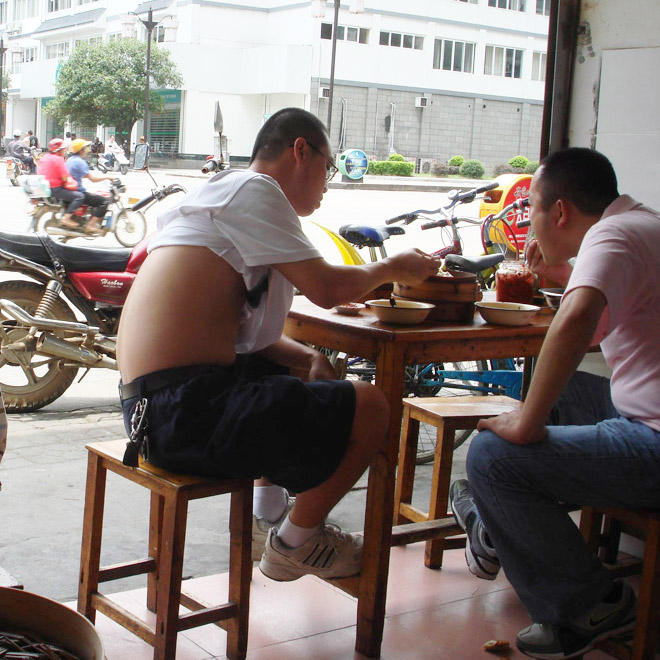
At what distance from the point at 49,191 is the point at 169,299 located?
36.0 ft

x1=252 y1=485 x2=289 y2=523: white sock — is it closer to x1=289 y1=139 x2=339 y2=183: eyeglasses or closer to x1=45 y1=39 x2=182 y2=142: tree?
x1=289 y1=139 x2=339 y2=183: eyeglasses

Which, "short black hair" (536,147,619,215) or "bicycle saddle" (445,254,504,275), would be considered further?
"bicycle saddle" (445,254,504,275)

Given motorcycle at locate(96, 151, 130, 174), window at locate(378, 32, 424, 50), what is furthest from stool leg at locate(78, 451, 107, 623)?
window at locate(378, 32, 424, 50)

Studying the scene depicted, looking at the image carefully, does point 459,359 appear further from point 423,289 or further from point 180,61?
point 180,61

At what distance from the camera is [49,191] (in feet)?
41.0

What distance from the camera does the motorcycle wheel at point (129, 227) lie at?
13258mm

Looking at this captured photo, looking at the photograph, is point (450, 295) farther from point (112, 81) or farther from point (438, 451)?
point (112, 81)

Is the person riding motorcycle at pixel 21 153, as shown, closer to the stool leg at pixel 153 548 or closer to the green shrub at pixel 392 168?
the green shrub at pixel 392 168

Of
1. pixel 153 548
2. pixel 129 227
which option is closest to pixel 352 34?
pixel 129 227

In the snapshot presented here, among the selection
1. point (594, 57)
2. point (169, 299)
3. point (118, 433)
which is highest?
point (594, 57)

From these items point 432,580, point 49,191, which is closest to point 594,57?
point 432,580

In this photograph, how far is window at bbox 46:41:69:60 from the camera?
5091cm

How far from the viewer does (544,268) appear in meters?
2.80

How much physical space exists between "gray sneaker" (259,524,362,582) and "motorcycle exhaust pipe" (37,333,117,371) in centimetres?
295
